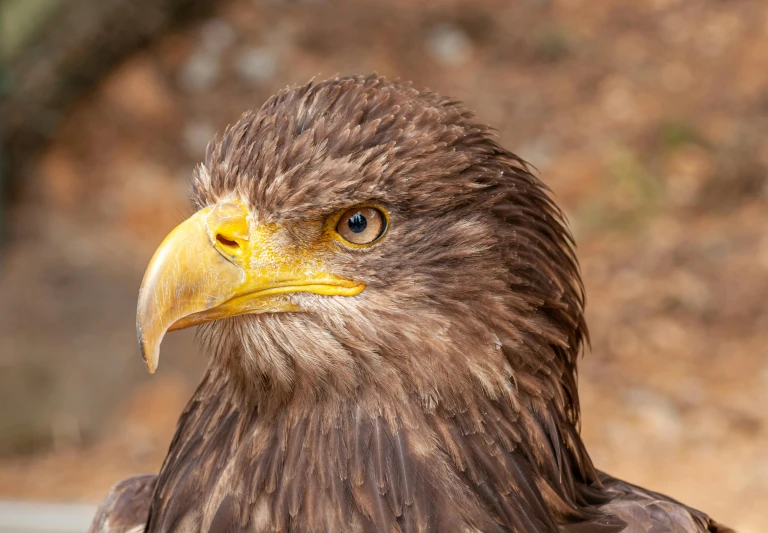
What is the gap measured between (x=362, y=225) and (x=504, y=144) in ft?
26.4

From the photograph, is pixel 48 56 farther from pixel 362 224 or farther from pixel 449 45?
pixel 362 224

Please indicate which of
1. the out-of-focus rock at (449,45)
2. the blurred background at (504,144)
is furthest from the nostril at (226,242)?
the out-of-focus rock at (449,45)

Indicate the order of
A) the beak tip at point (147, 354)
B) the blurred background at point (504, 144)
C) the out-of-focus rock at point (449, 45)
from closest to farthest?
1. the beak tip at point (147, 354)
2. the blurred background at point (504, 144)
3. the out-of-focus rock at point (449, 45)

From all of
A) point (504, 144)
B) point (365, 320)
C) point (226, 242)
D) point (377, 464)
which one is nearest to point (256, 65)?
point (504, 144)

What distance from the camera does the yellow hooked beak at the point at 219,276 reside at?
2299 millimetres

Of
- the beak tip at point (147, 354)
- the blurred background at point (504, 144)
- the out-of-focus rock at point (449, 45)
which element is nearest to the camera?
the beak tip at point (147, 354)

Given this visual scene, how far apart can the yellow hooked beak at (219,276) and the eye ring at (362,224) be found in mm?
105

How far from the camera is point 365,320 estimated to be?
2.39 meters

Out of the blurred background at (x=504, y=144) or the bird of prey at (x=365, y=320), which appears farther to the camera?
the blurred background at (x=504, y=144)

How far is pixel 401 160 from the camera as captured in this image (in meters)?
2.38

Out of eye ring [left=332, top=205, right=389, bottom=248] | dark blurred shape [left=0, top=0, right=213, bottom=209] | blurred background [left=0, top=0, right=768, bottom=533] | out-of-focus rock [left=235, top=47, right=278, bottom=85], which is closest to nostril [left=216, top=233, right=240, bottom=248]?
eye ring [left=332, top=205, right=389, bottom=248]

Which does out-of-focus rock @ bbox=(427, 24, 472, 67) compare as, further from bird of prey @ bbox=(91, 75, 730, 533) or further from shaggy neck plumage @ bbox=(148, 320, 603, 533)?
shaggy neck plumage @ bbox=(148, 320, 603, 533)

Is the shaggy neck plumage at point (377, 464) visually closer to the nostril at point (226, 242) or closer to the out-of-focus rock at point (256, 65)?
the nostril at point (226, 242)

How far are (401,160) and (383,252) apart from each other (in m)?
0.24
